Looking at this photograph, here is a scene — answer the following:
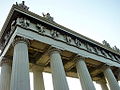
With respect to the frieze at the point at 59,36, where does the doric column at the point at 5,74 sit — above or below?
below

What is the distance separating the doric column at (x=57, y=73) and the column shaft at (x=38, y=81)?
4688 millimetres

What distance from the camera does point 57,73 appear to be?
19859 millimetres

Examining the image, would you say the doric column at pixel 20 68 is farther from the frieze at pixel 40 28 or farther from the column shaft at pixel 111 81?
the column shaft at pixel 111 81

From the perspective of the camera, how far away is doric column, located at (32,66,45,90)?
23.7 meters

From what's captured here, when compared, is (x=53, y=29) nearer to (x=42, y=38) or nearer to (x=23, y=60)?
(x=42, y=38)

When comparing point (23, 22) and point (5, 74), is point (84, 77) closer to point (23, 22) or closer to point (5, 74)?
point (5, 74)

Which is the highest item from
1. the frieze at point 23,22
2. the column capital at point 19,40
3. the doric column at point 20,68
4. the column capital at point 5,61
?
the frieze at point 23,22

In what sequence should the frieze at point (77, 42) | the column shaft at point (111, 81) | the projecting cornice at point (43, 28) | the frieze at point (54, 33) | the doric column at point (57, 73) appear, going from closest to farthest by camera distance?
the doric column at point (57, 73)
the projecting cornice at point (43, 28)
the frieze at point (54, 33)
the frieze at point (77, 42)
the column shaft at point (111, 81)

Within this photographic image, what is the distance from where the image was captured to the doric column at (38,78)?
77.9 ft

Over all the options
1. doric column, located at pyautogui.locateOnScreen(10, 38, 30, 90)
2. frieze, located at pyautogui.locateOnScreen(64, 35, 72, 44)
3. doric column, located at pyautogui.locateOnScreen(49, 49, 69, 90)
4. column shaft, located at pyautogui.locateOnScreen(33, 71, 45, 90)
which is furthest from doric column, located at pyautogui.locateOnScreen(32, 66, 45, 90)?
doric column, located at pyautogui.locateOnScreen(10, 38, 30, 90)

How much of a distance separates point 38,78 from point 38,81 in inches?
19.2

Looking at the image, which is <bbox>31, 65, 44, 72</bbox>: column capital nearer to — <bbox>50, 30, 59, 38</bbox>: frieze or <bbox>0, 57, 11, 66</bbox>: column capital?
<bbox>0, 57, 11, 66</bbox>: column capital

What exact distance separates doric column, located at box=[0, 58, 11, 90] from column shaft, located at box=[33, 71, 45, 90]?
4.59 m

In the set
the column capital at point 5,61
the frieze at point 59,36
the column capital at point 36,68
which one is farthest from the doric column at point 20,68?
the column capital at point 36,68
